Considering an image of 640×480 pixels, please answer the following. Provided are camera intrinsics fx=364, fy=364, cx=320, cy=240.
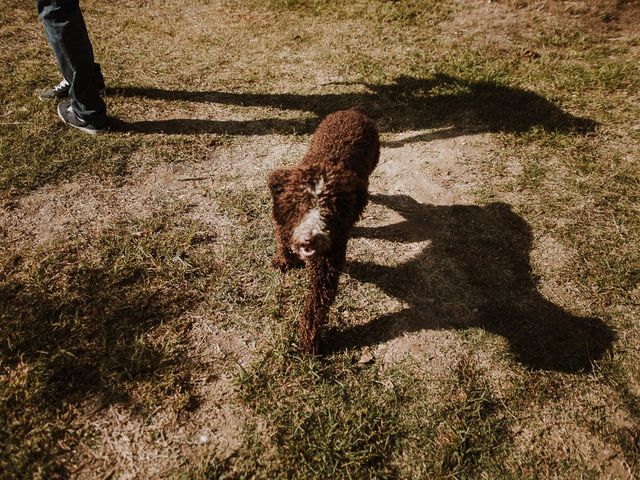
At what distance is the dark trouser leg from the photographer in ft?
13.0

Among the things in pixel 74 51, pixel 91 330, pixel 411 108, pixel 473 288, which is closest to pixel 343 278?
pixel 473 288

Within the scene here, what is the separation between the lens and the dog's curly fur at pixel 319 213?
97.6 inches

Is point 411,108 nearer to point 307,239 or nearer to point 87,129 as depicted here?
point 307,239

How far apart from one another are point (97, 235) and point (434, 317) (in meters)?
3.48

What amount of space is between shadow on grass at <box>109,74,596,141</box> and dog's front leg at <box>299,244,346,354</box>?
114 inches

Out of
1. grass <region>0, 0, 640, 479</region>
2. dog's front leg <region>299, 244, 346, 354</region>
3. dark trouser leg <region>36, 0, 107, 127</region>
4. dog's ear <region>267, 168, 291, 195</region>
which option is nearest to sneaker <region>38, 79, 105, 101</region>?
grass <region>0, 0, 640, 479</region>

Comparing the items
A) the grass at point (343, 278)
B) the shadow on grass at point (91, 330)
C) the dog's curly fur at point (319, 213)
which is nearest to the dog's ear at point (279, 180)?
the dog's curly fur at point (319, 213)

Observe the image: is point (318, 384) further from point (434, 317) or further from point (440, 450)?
point (434, 317)

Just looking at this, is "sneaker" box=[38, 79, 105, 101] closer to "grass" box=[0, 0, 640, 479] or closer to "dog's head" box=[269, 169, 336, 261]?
"grass" box=[0, 0, 640, 479]

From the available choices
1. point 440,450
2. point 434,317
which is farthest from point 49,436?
point 434,317

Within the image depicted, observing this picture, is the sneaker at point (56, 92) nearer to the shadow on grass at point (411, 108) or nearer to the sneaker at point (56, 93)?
the sneaker at point (56, 93)

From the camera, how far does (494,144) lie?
514cm

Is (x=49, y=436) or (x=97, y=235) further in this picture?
(x=97, y=235)

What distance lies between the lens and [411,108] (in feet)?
18.5
